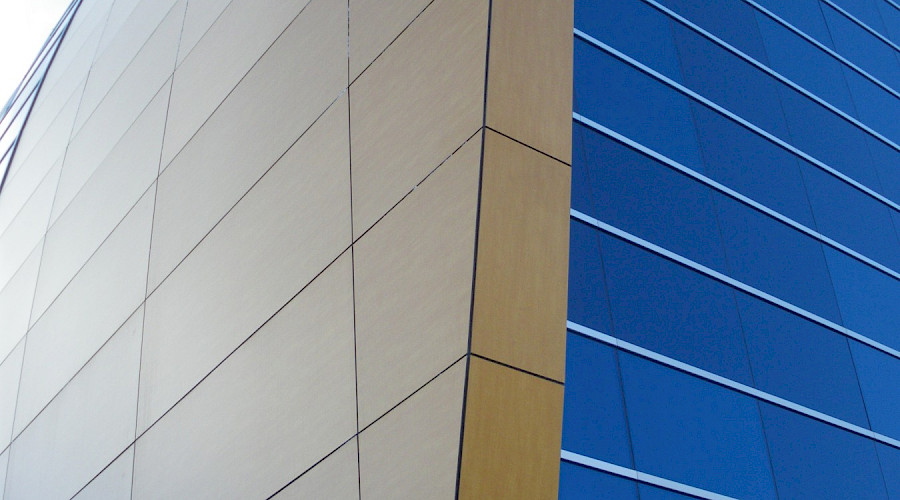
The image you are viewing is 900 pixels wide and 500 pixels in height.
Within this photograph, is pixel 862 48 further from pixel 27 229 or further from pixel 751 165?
pixel 27 229

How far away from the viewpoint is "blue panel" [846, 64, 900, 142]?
18656 millimetres

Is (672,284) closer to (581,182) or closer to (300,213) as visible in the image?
(581,182)

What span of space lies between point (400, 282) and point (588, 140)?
3.85m

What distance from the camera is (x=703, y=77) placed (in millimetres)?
14961

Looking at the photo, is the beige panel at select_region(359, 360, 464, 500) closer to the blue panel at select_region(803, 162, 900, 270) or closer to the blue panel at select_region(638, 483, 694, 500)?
the blue panel at select_region(638, 483, 694, 500)

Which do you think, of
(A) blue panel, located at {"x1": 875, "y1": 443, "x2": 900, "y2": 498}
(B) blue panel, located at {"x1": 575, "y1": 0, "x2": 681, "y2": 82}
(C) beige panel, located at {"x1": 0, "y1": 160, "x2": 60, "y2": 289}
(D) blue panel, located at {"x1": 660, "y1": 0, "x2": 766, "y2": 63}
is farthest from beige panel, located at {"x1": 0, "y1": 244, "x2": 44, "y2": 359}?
(A) blue panel, located at {"x1": 875, "y1": 443, "x2": 900, "y2": 498}

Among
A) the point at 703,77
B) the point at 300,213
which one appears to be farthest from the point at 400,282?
the point at 703,77

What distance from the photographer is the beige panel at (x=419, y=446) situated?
774 centimetres

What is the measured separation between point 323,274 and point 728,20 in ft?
31.2

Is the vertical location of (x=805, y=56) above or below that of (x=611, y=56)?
above

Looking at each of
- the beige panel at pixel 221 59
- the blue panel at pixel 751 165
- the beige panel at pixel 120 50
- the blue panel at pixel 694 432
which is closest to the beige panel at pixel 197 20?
the beige panel at pixel 221 59

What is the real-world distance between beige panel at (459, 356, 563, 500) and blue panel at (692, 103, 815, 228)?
6.45m

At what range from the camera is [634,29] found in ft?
45.9

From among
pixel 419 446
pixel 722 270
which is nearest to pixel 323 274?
pixel 419 446
